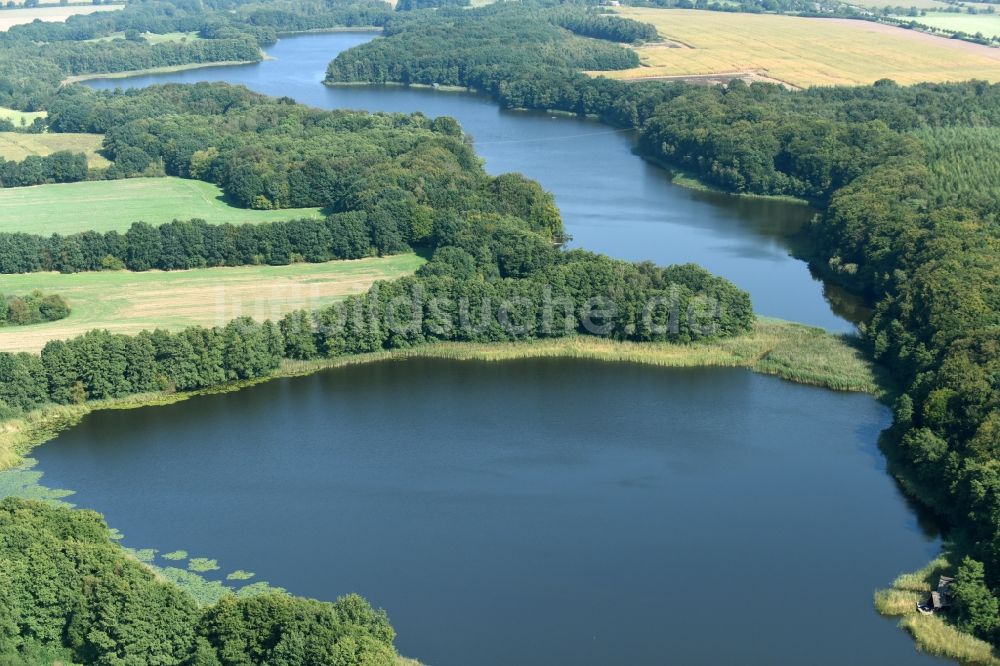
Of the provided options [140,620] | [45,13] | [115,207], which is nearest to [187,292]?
[115,207]

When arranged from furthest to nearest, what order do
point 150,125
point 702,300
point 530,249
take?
1. point 150,125
2. point 530,249
3. point 702,300

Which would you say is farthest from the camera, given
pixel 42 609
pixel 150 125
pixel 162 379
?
pixel 150 125

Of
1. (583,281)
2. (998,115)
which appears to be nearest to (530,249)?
(583,281)

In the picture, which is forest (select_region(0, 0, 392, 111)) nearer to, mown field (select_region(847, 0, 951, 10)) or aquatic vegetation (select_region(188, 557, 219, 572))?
mown field (select_region(847, 0, 951, 10))

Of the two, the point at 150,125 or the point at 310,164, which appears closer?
the point at 310,164

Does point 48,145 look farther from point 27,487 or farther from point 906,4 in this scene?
point 906,4

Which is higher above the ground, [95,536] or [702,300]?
[702,300]

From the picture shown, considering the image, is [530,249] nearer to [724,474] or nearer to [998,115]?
[724,474]

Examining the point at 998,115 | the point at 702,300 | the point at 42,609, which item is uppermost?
the point at 998,115
